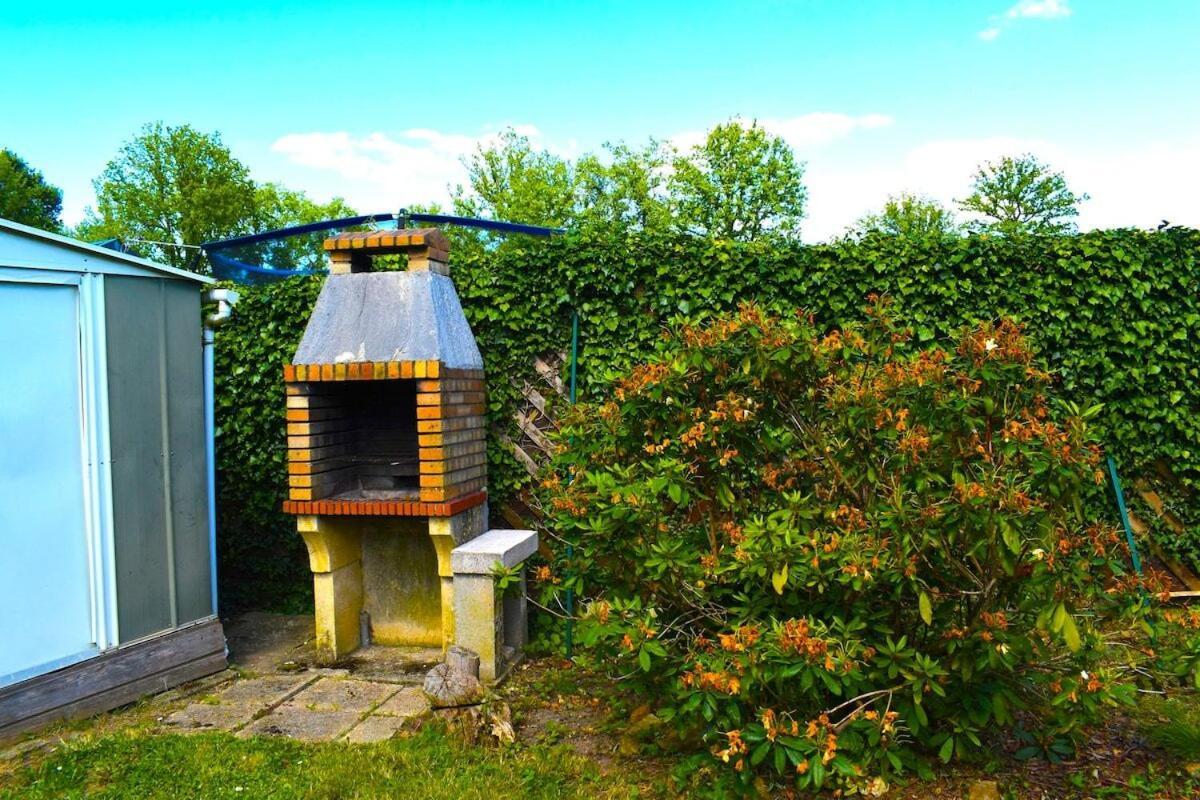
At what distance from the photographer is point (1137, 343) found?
4.79 m

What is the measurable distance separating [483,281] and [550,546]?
1.86 m

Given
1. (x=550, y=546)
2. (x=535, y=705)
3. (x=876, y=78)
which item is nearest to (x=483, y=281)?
(x=550, y=546)

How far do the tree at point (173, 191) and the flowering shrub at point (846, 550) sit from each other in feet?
101

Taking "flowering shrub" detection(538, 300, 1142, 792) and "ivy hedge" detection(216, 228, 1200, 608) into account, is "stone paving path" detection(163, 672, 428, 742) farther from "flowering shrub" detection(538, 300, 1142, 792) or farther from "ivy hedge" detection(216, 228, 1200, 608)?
"ivy hedge" detection(216, 228, 1200, 608)

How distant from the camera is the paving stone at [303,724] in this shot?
3.77 metres

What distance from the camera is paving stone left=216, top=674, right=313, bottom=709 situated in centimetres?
421

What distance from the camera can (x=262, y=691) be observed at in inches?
172

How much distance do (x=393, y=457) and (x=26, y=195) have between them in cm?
3159

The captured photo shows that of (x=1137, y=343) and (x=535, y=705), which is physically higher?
(x=1137, y=343)

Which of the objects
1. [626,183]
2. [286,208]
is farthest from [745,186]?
[286,208]

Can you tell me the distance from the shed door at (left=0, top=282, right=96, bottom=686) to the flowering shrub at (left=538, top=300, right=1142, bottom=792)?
2.45 m

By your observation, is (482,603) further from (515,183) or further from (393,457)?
(515,183)

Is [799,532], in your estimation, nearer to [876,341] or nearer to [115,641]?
[876,341]

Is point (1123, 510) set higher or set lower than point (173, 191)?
lower
